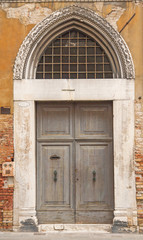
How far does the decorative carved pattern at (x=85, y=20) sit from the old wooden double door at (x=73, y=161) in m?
0.86

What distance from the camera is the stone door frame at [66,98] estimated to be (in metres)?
7.30

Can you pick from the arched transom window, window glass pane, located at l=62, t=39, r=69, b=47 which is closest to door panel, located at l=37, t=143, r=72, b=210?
the arched transom window

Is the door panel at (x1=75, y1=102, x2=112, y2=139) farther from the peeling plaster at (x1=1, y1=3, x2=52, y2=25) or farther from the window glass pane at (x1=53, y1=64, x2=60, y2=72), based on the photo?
the peeling plaster at (x1=1, y1=3, x2=52, y2=25)

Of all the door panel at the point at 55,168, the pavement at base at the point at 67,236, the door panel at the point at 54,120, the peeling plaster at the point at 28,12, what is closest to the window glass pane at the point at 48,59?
the peeling plaster at the point at 28,12

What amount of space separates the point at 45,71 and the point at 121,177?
277 cm

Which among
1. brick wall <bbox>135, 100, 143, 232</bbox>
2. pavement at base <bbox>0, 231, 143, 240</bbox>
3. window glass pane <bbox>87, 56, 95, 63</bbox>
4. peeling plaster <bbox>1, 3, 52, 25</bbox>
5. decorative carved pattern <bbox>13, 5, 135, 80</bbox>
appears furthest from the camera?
window glass pane <bbox>87, 56, 95, 63</bbox>

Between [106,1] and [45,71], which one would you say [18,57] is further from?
[106,1]

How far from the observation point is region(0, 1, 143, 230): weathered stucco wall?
741cm

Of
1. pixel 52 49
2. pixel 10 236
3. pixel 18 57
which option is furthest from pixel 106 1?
pixel 10 236

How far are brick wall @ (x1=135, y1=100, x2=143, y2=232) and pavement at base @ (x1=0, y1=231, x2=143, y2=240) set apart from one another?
1.62ft

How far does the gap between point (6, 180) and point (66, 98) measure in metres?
2.12

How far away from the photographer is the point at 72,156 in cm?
759

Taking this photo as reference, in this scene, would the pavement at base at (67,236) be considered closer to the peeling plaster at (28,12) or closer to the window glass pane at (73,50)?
the window glass pane at (73,50)

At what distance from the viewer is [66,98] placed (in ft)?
24.3
